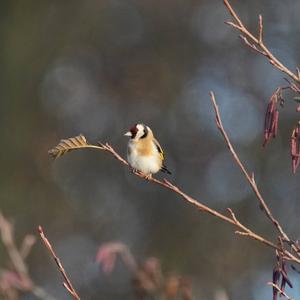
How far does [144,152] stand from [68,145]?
1995 millimetres

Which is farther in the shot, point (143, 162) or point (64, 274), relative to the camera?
point (143, 162)

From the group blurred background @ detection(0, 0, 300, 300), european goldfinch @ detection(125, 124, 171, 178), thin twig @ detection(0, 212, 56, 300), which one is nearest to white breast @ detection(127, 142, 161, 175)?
european goldfinch @ detection(125, 124, 171, 178)

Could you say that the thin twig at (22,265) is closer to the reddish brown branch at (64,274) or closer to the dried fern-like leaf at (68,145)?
the dried fern-like leaf at (68,145)

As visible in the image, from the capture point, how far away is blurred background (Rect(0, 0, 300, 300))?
1446 centimetres

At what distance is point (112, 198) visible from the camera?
1578cm

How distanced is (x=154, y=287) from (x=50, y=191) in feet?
39.5

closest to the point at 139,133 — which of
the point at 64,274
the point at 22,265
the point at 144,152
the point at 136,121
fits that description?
the point at 144,152

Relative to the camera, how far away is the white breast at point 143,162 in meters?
4.27

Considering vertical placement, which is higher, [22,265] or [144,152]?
[144,152]

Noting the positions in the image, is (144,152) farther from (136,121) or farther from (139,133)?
(136,121)

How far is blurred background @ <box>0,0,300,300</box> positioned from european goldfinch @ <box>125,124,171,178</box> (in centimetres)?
955

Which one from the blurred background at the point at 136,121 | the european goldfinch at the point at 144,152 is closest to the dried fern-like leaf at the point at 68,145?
the european goldfinch at the point at 144,152

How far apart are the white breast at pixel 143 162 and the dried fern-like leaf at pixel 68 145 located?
1931mm

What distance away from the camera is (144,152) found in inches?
170
